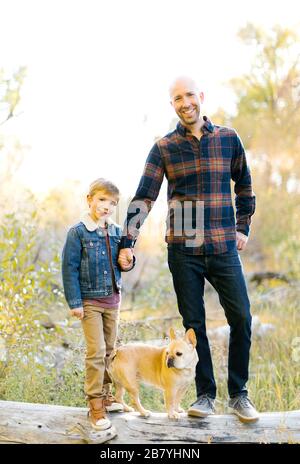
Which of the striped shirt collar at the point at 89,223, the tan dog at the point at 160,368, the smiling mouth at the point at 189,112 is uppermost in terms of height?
the smiling mouth at the point at 189,112

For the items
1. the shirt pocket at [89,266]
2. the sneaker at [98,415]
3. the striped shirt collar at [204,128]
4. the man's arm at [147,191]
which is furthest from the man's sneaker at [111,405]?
the striped shirt collar at [204,128]

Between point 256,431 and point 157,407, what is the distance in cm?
136

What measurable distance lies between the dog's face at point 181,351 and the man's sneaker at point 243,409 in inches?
14.1

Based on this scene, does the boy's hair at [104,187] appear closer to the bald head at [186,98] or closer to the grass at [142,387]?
the bald head at [186,98]

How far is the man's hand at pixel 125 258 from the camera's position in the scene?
10.6 feet

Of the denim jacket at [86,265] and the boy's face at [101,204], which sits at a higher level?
the boy's face at [101,204]

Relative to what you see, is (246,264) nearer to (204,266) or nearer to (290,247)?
(290,247)

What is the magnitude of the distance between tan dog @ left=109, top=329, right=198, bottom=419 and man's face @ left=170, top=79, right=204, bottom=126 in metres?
1.16

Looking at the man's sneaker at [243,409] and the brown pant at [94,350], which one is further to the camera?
the man's sneaker at [243,409]

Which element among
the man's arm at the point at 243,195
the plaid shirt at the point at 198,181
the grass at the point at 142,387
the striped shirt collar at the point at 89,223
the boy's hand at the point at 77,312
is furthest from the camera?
the grass at the point at 142,387

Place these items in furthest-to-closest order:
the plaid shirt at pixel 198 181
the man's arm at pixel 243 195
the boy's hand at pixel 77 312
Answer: the man's arm at pixel 243 195, the plaid shirt at pixel 198 181, the boy's hand at pixel 77 312

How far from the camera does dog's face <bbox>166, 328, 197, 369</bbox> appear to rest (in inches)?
122

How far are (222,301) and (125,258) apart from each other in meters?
0.60
